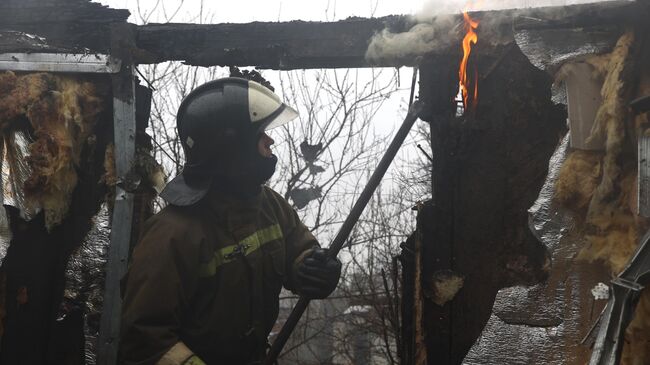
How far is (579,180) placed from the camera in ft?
11.3

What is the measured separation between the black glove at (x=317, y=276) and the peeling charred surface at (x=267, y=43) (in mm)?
1533

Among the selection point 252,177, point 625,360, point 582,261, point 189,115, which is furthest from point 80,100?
point 625,360

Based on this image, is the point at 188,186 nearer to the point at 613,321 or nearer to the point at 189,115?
the point at 189,115

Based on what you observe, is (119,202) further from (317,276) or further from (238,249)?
(317,276)

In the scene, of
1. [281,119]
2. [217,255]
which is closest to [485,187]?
[281,119]

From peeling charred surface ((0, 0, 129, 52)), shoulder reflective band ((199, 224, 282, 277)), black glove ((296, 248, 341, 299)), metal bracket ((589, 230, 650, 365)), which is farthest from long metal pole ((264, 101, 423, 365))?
peeling charred surface ((0, 0, 129, 52))

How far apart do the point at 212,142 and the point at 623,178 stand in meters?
2.31

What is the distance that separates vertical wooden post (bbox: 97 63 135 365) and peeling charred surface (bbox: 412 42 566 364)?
7.68 feet

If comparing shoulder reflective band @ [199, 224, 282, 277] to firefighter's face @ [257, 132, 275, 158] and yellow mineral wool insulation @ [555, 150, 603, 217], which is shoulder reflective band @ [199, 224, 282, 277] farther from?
yellow mineral wool insulation @ [555, 150, 603, 217]

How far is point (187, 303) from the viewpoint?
3242 mm

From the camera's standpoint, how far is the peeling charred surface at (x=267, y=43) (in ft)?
14.0

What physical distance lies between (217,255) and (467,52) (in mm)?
2055

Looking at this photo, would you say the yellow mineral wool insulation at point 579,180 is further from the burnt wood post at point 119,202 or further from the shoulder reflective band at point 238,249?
the burnt wood post at point 119,202

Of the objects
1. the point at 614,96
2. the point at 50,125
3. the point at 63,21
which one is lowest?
the point at 614,96
